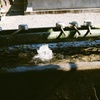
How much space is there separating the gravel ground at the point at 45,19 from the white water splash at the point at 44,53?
15.6 ft

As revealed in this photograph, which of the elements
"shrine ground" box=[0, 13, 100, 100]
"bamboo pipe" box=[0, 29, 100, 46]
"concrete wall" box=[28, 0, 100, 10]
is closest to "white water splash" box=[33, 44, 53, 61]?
"bamboo pipe" box=[0, 29, 100, 46]

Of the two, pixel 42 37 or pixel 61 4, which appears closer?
A: pixel 42 37

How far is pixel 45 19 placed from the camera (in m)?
9.20

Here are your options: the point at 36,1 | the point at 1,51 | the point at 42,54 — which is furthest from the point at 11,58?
the point at 36,1

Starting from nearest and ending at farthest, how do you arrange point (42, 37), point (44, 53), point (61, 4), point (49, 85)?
point (49, 85)
point (42, 37)
point (44, 53)
point (61, 4)

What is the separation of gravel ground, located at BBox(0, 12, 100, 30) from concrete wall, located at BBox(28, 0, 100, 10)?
0.64 m

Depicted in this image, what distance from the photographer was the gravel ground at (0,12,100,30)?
27.9 ft

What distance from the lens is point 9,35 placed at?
3.06 m

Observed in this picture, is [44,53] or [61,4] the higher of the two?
[61,4]

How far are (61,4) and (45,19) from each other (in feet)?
5.55

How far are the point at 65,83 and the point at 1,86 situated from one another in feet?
1.93

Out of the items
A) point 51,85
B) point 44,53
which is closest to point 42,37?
point 44,53

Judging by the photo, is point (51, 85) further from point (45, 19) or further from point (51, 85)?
point (45, 19)

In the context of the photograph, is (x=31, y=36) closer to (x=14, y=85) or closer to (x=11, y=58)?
(x=11, y=58)
